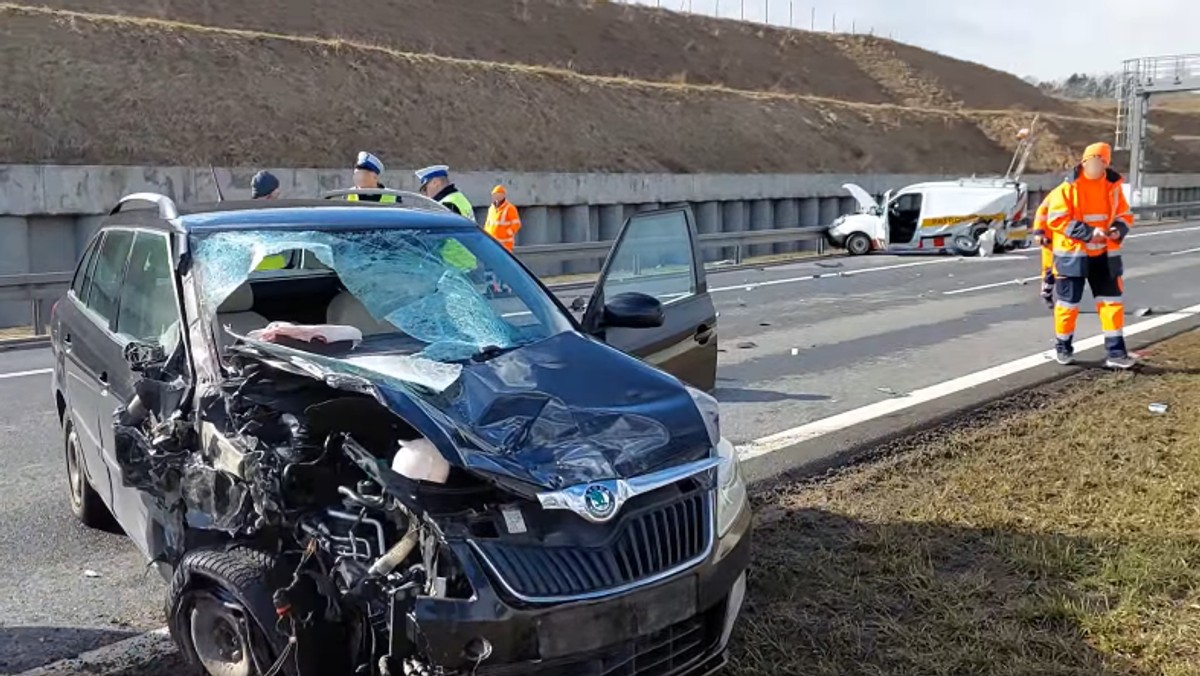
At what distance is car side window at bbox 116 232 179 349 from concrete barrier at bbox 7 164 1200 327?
849 centimetres

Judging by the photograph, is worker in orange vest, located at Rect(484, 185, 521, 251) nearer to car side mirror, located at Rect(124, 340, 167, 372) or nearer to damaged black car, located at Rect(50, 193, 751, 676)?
damaged black car, located at Rect(50, 193, 751, 676)

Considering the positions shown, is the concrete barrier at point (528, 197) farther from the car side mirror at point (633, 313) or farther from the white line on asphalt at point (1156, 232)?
the car side mirror at point (633, 313)

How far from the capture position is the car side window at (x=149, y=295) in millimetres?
4016

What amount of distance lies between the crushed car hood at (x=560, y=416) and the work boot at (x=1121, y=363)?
6.71 m

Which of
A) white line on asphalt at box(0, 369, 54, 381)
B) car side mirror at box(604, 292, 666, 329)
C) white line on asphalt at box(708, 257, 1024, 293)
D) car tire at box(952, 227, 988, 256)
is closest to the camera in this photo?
car side mirror at box(604, 292, 666, 329)

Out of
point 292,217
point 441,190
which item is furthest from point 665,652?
point 441,190

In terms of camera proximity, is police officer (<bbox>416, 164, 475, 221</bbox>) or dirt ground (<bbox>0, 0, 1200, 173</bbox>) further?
dirt ground (<bbox>0, 0, 1200, 173</bbox>)

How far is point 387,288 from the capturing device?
4250 mm

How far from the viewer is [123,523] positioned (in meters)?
4.27

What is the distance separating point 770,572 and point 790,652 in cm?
74

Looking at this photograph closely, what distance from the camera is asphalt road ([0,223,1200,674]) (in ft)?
14.6

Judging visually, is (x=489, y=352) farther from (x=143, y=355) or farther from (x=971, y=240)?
(x=971, y=240)

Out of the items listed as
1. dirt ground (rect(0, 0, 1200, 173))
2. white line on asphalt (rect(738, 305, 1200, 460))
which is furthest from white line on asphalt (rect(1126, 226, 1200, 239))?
white line on asphalt (rect(738, 305, 1200, 460))

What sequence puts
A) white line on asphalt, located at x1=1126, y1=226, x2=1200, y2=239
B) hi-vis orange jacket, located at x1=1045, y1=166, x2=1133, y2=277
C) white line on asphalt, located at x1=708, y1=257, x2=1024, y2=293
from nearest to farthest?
hi-vis orange jacket, located at x1=1045, y1=166, x2=1133, y2=277 < white line on asphalt, located at x1=708, y1=257, x2=1024, y2=293 < white line on asphalt, located at x1=1126, y1=226, x2=1200, y2=239
